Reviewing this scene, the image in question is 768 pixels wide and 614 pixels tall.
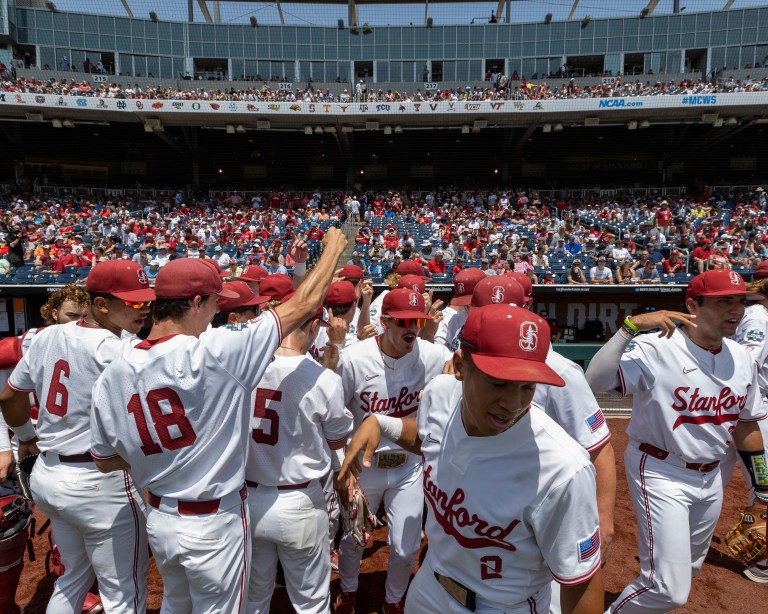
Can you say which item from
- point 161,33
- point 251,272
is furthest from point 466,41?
point 251,272

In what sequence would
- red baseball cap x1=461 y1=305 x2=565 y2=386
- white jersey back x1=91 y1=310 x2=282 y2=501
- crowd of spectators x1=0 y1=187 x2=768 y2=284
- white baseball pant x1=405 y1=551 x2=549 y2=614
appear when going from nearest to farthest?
red baseball cap x1=461 y1=305 x2=565 y2=386
white baseball pant x1=405 y1=551 x2=549 y2=614
white jersey back x1=91 y1=310 x2=282 y2=501
crowd of spectators x1=0 y1=187 x2=768 y2=284

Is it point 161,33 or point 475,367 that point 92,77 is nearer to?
point 161,33

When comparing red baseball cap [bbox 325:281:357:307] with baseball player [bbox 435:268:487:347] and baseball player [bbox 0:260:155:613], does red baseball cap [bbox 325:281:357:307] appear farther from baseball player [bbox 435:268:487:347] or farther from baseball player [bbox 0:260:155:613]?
baseball player [bbox 0:260:155:613]

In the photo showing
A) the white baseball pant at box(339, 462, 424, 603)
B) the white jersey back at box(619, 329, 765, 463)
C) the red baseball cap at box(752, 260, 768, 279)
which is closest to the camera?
the white jersey back at box(619, 329, 765, 463)

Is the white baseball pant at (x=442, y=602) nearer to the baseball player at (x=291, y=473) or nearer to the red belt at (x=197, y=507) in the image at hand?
the baseball player at (x=291, y=473)

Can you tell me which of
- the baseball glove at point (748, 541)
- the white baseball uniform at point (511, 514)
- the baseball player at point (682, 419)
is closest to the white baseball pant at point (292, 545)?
the white baseball uniform at point (511, 514)

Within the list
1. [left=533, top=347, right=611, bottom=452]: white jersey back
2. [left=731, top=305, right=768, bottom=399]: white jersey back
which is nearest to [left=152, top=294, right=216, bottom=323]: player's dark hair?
[left=533, top=347, right=611, bottom=452]: white jersey back

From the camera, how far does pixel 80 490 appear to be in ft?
8.86

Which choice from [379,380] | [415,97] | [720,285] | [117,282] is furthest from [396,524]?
[415,97]

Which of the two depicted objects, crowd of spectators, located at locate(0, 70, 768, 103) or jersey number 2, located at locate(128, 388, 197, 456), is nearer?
jersey number 2, located at locate(128, 388, 197, 456)

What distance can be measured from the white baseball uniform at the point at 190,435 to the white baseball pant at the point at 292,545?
25 centimetres

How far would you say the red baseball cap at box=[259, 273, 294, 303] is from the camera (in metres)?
3.42

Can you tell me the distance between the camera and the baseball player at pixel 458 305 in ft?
13.6

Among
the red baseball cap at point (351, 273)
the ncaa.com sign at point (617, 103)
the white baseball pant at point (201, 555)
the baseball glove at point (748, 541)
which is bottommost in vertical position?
the baseball glove at point (748, 541)
